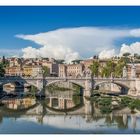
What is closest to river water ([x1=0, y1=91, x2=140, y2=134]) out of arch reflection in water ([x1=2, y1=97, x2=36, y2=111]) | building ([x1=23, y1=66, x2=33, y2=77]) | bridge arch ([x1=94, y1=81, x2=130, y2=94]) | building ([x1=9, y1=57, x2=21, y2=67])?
arch reflection in water ([x1=2, y1=97, x2=36, y2=111])

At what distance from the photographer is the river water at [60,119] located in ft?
24.0

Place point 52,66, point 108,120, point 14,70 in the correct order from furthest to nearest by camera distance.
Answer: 1. point 52,66
2. point 14,70
3. point 108,120

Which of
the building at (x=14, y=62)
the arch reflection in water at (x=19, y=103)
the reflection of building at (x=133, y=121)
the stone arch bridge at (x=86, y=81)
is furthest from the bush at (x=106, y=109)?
the building at (x=14, y=62)

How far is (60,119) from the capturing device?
8.58m

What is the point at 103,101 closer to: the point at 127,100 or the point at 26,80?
the point at 127,100

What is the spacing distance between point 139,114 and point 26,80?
4.30 metres

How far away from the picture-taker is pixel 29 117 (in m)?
8.76

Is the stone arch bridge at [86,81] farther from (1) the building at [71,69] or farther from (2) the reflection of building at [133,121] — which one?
(1) the building at [71,69]

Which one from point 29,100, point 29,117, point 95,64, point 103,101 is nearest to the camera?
point 29,117

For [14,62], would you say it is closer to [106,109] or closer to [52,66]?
[52,66]

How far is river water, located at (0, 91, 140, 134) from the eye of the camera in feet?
24.0

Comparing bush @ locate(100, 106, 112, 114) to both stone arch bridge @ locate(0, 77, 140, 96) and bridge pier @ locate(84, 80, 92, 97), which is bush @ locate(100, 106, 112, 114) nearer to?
stone arch bridge @ locate(0, 77, 140, 96)

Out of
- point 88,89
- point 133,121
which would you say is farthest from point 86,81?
point 133,121
